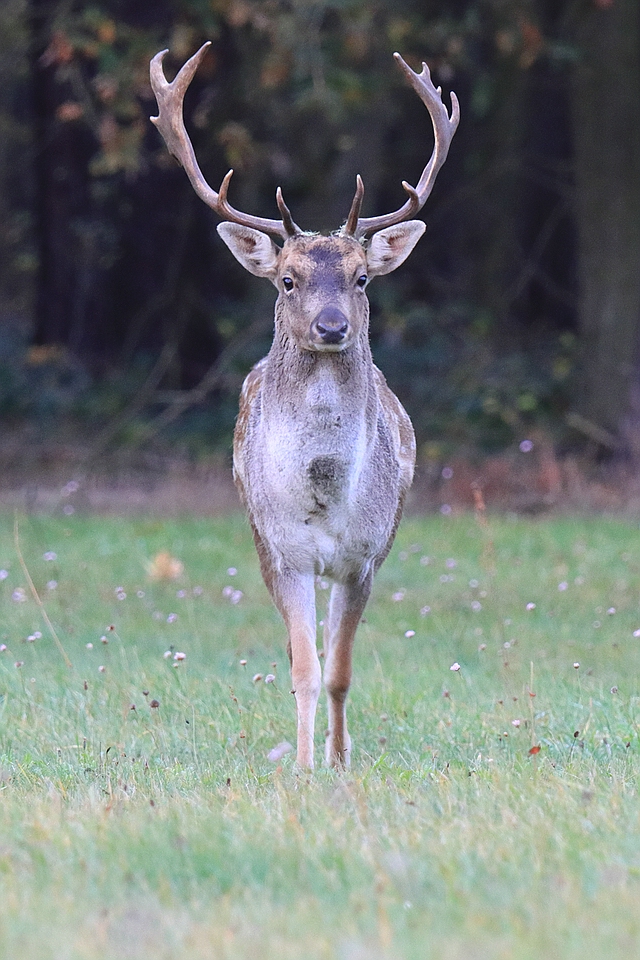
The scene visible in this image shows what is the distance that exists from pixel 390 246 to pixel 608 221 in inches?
371

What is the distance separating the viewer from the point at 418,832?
14.8 feet

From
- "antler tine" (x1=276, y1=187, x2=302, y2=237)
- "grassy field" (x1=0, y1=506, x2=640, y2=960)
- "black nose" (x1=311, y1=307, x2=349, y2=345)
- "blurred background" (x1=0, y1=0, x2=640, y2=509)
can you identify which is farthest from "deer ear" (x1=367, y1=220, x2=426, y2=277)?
"blurred background" (x1=0, y1=0, x2=640, y2=509)

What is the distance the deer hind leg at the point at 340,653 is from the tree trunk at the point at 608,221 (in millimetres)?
9306

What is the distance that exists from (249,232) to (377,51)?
32.0ft

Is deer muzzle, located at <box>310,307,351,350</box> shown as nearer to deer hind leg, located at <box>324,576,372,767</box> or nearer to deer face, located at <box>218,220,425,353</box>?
deer face, located at <box>218,220,425,353</box>

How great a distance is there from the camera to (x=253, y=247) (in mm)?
6969

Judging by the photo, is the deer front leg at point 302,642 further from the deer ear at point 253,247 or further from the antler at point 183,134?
the antler at point 183,134

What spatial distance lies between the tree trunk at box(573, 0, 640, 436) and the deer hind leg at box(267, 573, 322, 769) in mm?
9620

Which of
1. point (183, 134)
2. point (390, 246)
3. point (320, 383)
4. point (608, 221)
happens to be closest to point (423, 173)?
point (390, 246)

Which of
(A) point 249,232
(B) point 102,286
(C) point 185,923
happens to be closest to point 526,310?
(B) point 102,286

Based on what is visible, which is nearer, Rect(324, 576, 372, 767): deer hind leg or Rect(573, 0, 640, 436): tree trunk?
Rect(324, 576, 372, 767): deer hind leg

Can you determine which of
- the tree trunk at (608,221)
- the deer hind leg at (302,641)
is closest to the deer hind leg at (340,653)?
the deer hind leg at (302,641)

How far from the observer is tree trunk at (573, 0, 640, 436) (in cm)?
1562

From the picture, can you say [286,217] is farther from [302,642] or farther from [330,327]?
[302,642]
